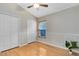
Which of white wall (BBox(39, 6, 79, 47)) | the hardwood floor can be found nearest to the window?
white wall (BBox(39, 6, 79, 47))

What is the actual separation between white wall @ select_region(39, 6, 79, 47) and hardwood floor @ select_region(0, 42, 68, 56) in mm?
135

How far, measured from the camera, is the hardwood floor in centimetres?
205

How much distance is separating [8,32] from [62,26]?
116cm

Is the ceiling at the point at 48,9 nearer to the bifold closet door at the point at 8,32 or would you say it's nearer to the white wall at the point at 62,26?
the white wall at the point at 62,26

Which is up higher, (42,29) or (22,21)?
(22,21)

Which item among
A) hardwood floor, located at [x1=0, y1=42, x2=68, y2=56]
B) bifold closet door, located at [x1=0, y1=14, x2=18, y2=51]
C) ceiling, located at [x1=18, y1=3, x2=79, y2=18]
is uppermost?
ceiling, located at [x1=18, y1=3, x2=79, y2=18]

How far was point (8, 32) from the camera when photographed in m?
2.09

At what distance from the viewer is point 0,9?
79.0 inches

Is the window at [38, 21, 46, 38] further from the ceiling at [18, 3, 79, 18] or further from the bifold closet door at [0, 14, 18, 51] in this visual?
the bifold closet door at [0, 14, 18, 51]

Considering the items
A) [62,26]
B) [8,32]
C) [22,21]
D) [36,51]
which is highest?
[22,21]

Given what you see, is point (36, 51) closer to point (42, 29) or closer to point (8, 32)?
point (42, 29)

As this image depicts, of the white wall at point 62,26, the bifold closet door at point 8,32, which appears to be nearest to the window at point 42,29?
the white wall at point 62,26

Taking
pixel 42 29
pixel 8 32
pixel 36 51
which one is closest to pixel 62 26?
pixel 42 29

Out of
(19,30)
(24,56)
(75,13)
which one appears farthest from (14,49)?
(75,13)
